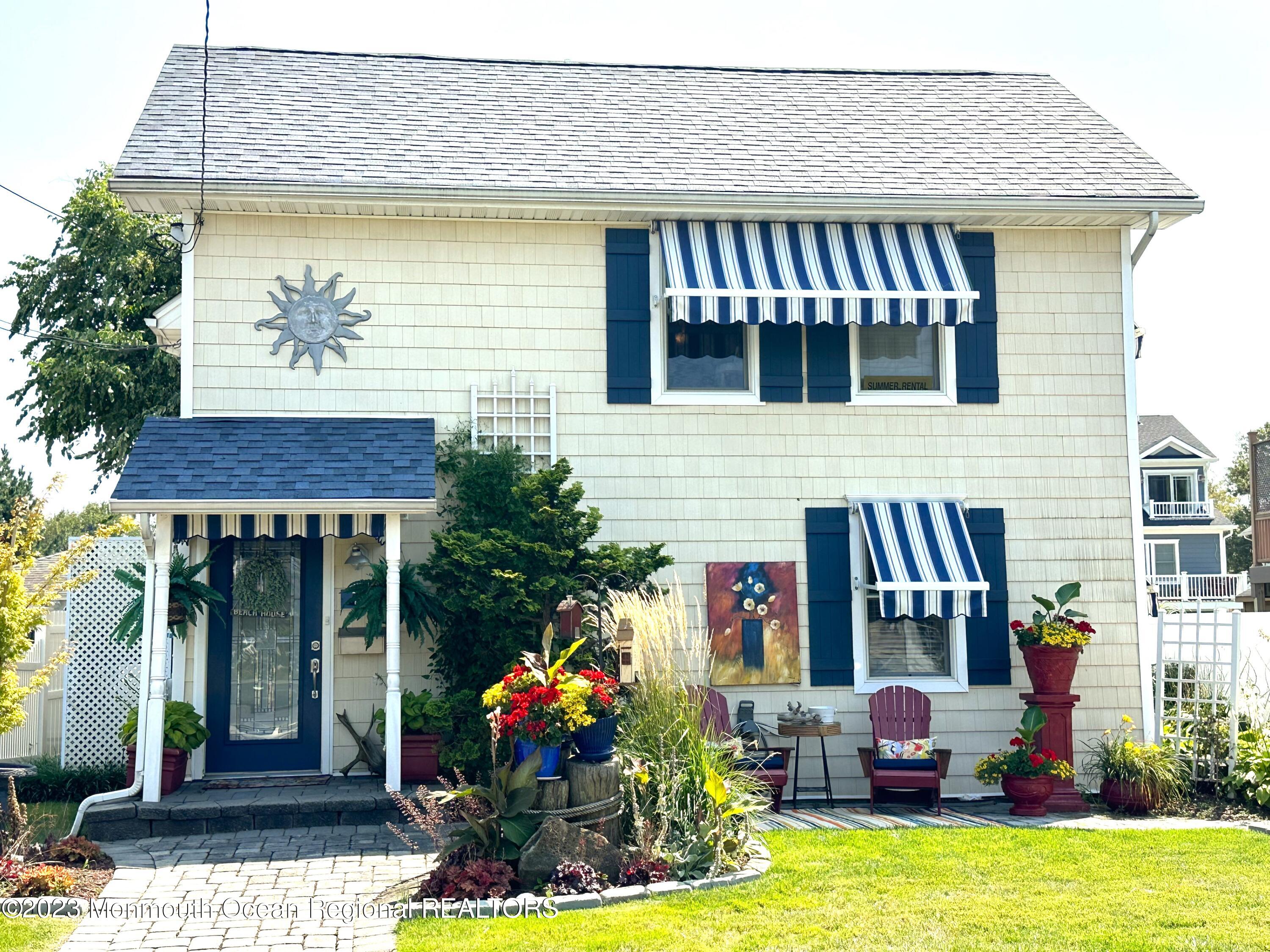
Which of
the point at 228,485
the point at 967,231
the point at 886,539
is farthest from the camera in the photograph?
the point at 967,231

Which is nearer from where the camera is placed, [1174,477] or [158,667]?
[158,667]

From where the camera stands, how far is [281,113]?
1099cm

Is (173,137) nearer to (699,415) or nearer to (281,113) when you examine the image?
(281,113)

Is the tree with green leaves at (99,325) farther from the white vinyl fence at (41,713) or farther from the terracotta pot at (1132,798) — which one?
the terracotta pot at (1132,798)

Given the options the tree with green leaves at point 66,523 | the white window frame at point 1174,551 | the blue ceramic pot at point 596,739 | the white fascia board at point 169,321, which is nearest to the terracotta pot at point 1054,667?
the blue ceramic pot at point 596,739

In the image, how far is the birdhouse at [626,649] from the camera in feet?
26.0

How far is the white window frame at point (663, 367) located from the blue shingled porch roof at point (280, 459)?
203 centimetres

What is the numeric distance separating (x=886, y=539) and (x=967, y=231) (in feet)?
9.89

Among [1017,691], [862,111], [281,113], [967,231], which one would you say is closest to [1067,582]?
[1017,691]

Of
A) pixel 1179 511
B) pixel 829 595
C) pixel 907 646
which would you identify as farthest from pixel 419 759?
pixel 1179 511

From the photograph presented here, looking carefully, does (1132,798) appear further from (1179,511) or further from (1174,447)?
(1174,447)

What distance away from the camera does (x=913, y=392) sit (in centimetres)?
1074

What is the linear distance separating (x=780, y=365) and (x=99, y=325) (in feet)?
44.0

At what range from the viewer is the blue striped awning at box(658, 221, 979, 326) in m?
9.95
